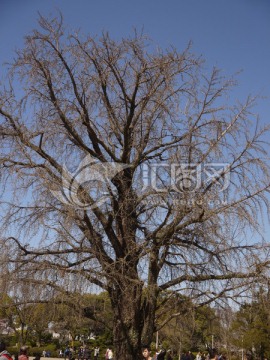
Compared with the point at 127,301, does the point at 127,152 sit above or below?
above

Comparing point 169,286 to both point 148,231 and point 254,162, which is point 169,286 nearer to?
point 148,231

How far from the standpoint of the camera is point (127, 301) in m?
9.70

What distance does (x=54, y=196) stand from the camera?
31.0 ft

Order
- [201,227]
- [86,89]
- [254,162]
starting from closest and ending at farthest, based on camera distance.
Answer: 1. [201,227]
2. [254,162]
3. [86,89]

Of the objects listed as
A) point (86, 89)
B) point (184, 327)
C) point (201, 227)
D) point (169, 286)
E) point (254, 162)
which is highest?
point (86, 89)

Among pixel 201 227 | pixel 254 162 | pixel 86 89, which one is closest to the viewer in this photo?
pixel 201 227

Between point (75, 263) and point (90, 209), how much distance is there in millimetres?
1124

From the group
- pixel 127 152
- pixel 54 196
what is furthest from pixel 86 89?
pixel 54 196

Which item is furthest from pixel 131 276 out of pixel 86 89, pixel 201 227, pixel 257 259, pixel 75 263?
pixel 86 89

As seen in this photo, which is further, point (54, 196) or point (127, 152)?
point (127, 152)

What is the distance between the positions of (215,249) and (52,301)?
3419 millimetres

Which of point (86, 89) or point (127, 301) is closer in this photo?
point (127, 301)

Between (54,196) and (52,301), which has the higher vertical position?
(54,196)

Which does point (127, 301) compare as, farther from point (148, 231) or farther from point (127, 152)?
point (127, 152)
